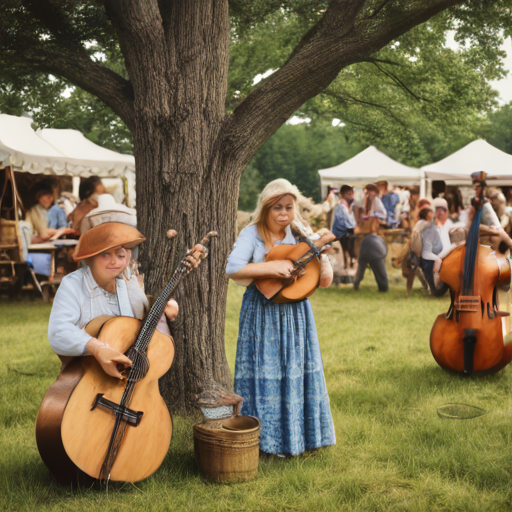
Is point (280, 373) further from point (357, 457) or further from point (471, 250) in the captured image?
point (471, 250)

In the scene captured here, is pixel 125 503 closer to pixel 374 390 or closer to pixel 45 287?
pixel 374 390

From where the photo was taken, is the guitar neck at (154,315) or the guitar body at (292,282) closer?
the guitar neck at (154,315)

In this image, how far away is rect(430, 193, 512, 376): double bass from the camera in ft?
18.3

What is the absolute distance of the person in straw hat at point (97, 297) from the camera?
320 centimetres

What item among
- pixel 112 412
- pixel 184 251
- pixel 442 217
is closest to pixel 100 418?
pixel 112 412

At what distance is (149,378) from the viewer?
341 cm

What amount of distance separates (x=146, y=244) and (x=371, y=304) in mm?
6869

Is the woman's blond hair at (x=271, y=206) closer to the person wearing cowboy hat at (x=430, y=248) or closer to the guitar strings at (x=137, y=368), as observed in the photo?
the guitar strings at (x=137, y=368)

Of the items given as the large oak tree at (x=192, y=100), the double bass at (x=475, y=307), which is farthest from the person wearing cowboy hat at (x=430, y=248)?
the large oak tree at (x=192, y=100)

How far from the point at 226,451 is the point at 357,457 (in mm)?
1046

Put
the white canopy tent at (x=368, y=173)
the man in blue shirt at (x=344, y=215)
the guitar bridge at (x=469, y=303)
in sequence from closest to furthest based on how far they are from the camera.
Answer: the guitar bridge at (x=469, y=303)
the man in blue shirt at (x=344, y=215)
the white canopy tent at (x=368, y=173)

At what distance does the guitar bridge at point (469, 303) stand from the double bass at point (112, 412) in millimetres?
3159

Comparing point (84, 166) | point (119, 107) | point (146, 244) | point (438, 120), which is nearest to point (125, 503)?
point (146, 244)

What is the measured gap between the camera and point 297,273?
3836 millimetres
